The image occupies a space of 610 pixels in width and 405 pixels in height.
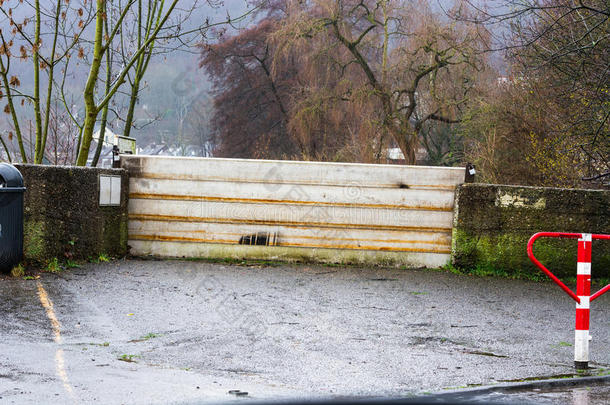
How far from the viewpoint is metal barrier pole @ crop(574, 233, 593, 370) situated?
6133 mm

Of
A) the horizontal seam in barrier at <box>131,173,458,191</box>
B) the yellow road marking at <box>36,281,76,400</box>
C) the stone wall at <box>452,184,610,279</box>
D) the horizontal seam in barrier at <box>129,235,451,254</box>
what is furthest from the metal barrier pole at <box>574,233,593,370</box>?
the horizontal seam in barrier at <box>129,235,451,254</box>

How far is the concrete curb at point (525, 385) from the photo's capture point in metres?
5.11

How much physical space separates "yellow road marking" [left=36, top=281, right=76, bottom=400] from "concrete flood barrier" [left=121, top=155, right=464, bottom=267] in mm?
3171

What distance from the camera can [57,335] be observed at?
664 centimetres

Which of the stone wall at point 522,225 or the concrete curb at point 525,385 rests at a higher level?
the stone wall at point 522,225

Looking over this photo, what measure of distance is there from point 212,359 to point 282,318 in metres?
1.84

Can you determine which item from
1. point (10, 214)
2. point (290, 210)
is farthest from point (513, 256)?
point (10, 214)

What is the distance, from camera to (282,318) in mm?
7762

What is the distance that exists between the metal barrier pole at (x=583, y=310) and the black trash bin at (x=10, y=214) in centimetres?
665

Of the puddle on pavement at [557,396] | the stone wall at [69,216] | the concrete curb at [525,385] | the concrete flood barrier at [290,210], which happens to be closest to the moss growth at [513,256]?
the concrete flood barrier at [290,210]

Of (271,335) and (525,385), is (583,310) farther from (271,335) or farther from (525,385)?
(271,335)

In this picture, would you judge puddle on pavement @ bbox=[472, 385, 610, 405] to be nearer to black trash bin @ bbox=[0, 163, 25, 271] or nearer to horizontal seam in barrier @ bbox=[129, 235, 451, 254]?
horizontal seam in barrier @ bbox=[129, 235, 451, 254]

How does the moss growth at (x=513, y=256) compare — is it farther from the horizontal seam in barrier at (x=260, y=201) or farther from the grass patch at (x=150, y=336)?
the grass patch at (x=150, y=336)

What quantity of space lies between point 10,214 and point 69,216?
129 cm
